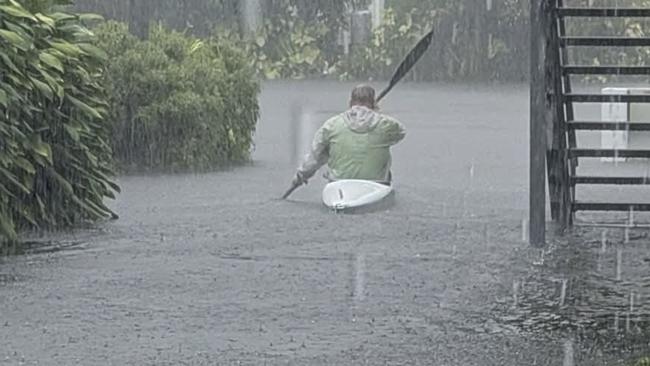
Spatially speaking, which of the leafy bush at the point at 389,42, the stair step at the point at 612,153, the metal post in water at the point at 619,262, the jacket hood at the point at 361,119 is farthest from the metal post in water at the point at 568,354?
the leafy bush at the point at 389,42

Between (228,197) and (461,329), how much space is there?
6.61 meters

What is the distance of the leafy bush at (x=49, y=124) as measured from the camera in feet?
36.4

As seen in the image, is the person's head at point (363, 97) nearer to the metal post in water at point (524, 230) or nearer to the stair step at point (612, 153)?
the metal post in water at point (524, 230)

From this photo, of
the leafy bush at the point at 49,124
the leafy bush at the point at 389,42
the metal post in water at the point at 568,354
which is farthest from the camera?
the leafy bush at the point at 389,42

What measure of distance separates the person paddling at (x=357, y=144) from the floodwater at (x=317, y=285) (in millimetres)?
377

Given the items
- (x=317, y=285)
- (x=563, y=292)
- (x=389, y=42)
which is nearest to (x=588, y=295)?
(x=563, y=292)

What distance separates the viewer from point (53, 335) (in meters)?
8.55

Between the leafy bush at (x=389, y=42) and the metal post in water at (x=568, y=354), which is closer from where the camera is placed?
the metal post in water at (x=568, y=354)

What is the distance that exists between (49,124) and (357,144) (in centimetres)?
319

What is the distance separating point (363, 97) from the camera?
1449 cm

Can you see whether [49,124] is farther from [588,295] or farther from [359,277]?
[588,295]

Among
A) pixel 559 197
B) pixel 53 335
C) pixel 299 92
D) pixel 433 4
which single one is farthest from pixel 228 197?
pixel 433 4

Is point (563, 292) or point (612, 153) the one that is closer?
point (563, 292)

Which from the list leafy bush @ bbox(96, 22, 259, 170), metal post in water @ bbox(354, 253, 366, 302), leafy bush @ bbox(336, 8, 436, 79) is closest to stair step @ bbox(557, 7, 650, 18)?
metal post in water @ bbox(354, 253, 366, 302)
